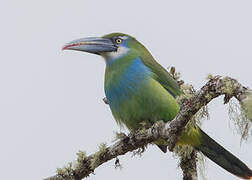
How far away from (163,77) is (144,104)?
0.45 metres

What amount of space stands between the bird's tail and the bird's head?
3.69 ft

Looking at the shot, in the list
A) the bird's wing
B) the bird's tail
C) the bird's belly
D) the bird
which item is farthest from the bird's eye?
the bird's tail

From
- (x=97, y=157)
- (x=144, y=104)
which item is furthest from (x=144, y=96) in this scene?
(x=97, y=157)

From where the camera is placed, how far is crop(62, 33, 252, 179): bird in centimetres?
467

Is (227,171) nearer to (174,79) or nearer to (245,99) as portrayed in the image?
(174,79)

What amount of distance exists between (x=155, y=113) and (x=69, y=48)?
4.09 feet

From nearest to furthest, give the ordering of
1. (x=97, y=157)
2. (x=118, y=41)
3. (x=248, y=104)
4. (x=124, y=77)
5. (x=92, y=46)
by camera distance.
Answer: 1. (x=248, y=104)
2. (x=97, y=157)
3. (x=124, y=77)
4. (x=92, y=46)
5. (x=118, y=41)

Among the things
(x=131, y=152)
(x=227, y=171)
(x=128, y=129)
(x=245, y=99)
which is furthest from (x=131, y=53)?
(x=245, y=99)

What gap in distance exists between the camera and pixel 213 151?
15.8 feet

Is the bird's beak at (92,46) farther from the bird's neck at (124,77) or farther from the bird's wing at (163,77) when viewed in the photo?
the bird's wing at (163,77)

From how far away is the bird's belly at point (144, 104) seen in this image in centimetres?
466

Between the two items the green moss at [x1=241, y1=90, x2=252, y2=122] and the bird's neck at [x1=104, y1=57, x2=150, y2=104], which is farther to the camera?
the bird's neck at [x1=104, y1=57, x2=150, y2=104]

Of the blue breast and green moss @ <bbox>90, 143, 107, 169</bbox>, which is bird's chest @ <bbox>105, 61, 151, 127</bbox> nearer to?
the blue breast

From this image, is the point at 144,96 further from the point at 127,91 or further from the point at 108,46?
the point at 108,46
